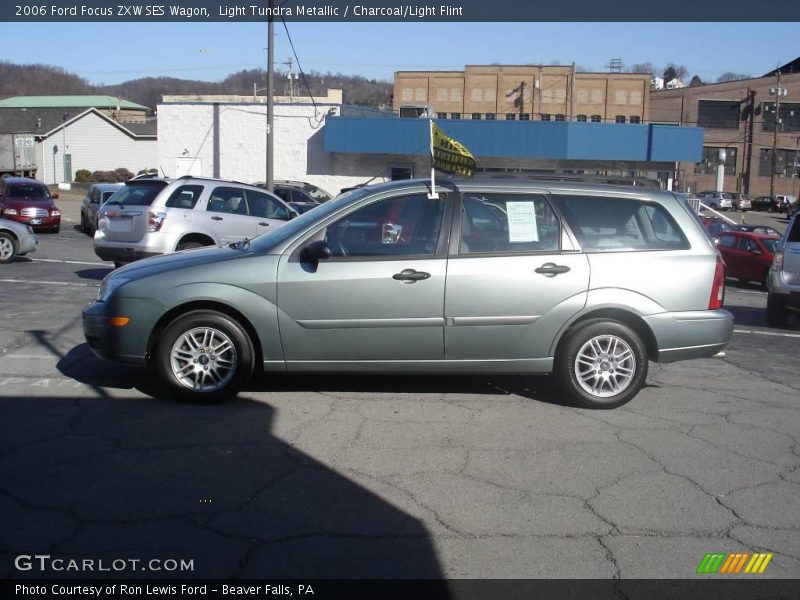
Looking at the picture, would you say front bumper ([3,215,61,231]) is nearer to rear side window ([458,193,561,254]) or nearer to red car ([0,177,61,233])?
red car ([0,177,61,233])

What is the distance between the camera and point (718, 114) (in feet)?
249

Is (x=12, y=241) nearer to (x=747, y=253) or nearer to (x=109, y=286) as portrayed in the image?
(x=109, y=286)

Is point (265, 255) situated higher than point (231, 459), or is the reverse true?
point (265, 255)

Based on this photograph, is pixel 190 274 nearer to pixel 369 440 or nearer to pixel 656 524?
pixel 369 440

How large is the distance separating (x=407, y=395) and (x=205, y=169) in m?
36.3

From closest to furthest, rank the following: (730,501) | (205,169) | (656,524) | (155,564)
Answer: (155,564)
(656,524)
(730,501)
(205,169)

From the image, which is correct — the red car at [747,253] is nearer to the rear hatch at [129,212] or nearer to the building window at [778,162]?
the rear hatch at [129,212]

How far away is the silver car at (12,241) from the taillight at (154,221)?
19.1 feet

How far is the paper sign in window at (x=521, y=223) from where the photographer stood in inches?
270

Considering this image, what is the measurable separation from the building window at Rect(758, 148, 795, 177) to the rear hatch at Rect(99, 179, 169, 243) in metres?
72.6

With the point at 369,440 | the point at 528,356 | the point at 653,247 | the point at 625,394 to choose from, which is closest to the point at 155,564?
the point at 369,440

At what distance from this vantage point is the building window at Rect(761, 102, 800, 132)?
7462 cm

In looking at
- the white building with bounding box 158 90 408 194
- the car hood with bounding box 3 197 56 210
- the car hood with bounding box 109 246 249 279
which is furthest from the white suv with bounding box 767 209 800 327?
the white building with bounding box 158 90 408 194

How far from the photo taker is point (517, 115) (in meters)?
73.6
